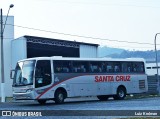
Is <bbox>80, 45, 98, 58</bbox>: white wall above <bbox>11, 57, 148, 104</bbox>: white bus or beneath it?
above

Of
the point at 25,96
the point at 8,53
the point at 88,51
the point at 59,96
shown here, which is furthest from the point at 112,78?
the point at 8,53

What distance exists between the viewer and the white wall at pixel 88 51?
177 feet

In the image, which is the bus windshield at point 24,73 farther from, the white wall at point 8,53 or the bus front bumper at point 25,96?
the white wall at point 8,53

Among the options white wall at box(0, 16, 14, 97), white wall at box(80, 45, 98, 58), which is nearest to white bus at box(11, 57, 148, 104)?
white wall at box(80, 45, 98, 58)

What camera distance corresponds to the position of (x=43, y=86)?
28609mm

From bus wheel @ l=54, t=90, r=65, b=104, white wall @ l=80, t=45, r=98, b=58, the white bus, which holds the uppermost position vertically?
white wall @ l=80, t=45, r=98, b=58

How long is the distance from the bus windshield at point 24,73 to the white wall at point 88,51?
24.6 m

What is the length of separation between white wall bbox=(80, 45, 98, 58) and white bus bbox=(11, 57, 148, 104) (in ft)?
59.1

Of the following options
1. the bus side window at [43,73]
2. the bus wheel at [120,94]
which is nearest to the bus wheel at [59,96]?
the bus side window at [43,73]

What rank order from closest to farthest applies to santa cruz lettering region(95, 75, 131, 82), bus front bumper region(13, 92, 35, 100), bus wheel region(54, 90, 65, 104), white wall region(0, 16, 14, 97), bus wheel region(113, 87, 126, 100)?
bus front bumper region(13, 92, 35, 100) < bus wheel region(54, 90, 65, 104) < santa cruz lettering region(95, 75, 131, 82) < bus wheel region(113, 87, 126, 100) < white wall region(0, 16, 14, 97)

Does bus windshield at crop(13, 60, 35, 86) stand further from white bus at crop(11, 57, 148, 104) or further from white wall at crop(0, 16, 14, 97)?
white wall at crop(0, 16, 14, 97)

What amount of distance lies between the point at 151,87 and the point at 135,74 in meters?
9.58

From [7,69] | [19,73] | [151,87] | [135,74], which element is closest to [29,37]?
[7,69]

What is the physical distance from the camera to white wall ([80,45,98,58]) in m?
54.0
